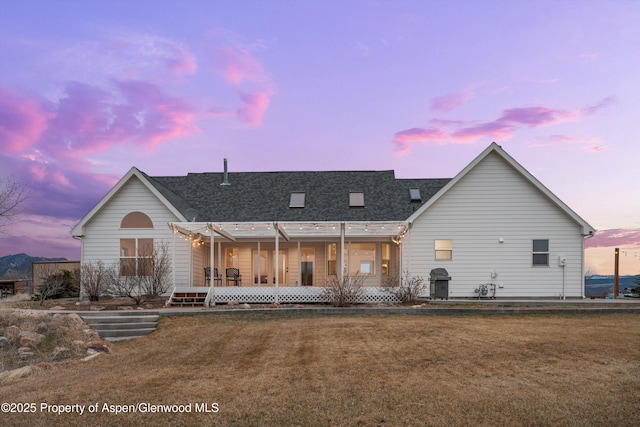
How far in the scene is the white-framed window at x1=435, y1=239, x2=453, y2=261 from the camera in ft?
67.6

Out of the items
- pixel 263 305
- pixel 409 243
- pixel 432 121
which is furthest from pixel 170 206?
pixel 432 121

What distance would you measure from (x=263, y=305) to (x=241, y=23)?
10372mm

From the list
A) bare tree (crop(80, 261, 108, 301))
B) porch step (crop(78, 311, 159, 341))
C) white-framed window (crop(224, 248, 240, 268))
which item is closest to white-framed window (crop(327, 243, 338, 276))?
white-framed window (crop(224, 248, 240, 268))

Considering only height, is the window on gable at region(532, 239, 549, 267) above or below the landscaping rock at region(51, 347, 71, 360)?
above

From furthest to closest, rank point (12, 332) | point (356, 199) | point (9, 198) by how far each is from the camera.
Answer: point (356, 199), point (9, 198), point (12, 332)

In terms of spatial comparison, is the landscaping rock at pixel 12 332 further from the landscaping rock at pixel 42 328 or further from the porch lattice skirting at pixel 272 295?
the porch lattice skirting at pixel 272 295

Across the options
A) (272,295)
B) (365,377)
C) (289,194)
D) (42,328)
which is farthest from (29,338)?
(289,194)

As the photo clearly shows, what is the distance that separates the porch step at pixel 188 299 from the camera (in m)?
18.4

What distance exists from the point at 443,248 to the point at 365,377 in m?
13.7

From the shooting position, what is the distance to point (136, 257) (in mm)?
20547

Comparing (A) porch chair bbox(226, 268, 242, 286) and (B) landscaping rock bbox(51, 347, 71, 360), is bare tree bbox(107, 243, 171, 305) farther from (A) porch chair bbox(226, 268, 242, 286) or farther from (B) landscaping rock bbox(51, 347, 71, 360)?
(B) landscaping rock bbox(51, 347, 71, 360)

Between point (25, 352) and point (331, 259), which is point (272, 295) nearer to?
point (331, 259)

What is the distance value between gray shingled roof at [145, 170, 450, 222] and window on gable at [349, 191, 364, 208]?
0.20 meters

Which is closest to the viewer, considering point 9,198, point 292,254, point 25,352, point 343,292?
point 25,352
